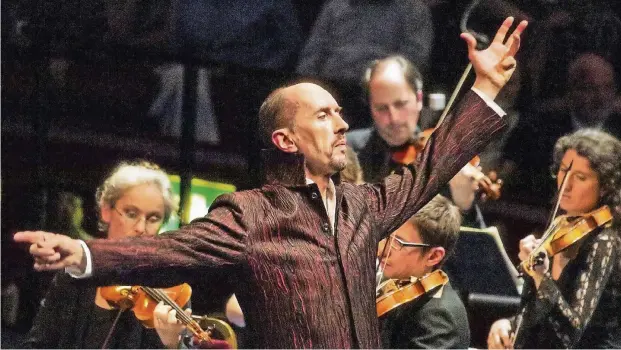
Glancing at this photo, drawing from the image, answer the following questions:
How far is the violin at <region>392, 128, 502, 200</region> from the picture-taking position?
4176mm

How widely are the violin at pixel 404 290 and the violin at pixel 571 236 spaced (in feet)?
1.22

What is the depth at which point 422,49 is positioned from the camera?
191 inches

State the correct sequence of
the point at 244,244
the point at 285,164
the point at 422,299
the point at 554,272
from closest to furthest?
the point at 244,244
the point at 285,164
the point at 422,299
the point at 554,272

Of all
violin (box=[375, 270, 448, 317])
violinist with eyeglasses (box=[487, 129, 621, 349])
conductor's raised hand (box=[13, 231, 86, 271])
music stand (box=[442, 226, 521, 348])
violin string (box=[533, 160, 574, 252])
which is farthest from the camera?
music stand (box=[442, 226, 521, 348])

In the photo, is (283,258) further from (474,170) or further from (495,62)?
(474,170)

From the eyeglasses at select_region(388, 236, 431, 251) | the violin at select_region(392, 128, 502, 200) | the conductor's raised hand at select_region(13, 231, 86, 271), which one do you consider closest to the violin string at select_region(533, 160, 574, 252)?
the violin at select_region(392, 128, 502, 200)

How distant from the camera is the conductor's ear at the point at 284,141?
2766 mm

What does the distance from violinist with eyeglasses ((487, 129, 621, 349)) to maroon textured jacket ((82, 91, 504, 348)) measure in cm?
113

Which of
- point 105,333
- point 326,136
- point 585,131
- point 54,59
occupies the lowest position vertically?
point 105,333

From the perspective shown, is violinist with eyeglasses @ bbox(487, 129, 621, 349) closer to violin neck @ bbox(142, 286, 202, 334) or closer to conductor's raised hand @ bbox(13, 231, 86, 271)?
violin neck @ bbox(142, 286, 202, 334)

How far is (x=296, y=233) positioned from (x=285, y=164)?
19cm

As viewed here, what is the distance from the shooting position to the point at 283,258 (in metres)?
2.62

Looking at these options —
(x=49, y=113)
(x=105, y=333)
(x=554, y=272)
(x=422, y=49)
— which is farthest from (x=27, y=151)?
(x=554, y=272)

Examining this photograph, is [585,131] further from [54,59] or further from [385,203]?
[54,59]
